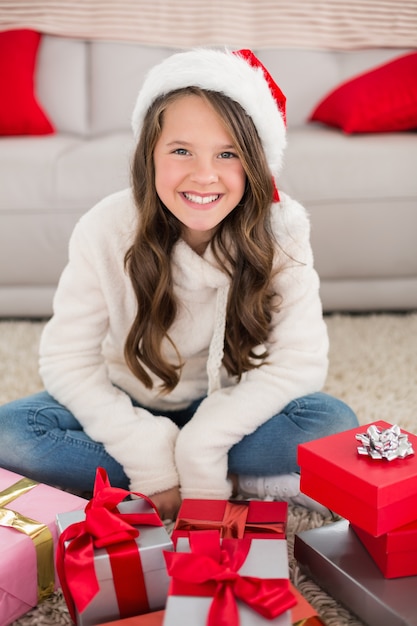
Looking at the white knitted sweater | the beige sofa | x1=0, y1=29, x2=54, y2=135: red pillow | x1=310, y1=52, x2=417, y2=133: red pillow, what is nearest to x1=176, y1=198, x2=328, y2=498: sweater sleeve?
the white knitted sweater

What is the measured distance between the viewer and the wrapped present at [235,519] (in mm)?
954

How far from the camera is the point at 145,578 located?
91 centimetres

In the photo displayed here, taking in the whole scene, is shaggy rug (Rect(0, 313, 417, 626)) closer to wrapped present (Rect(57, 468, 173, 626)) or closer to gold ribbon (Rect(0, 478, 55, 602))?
gold ribbon (Rect(0, 478, 55, 602))

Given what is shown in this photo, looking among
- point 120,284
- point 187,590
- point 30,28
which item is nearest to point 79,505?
point 187,590

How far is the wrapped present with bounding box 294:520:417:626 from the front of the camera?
896mm

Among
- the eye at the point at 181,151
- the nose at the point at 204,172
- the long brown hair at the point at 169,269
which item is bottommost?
the long brown hair at the point at 169,269

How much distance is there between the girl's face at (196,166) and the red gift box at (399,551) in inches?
20.9

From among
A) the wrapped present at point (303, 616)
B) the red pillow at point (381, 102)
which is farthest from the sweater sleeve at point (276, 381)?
the red pillow at point (381, 102)

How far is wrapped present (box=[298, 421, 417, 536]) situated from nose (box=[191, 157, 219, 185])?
418 millimetres

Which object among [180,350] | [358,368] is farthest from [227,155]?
[358,368]

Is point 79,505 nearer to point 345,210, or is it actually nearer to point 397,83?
point 345,210

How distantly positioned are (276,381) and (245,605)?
1.51ft

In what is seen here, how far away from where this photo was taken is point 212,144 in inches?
44.3

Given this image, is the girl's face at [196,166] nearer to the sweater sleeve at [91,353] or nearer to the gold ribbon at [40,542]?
the sweater sleeve at [91,353]
